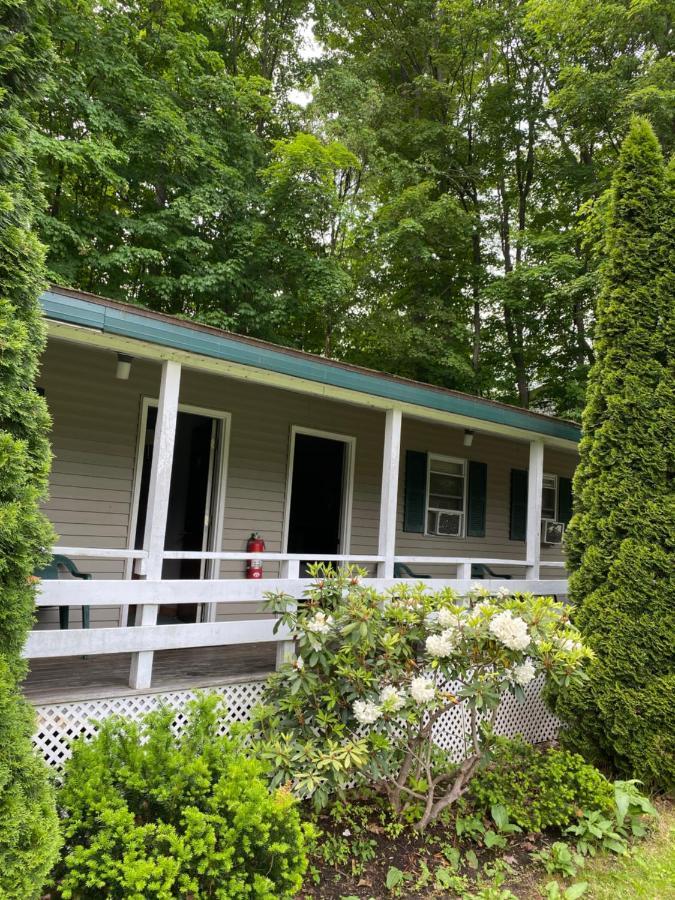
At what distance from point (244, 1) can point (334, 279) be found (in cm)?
739

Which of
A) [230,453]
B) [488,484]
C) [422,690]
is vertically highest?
[488,484]

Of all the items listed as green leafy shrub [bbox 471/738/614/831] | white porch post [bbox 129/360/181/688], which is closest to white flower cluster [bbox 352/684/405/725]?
green leafy shrub [bbox 471/738/614/831]

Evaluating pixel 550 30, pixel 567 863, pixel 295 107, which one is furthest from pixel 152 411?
pixel 550 30

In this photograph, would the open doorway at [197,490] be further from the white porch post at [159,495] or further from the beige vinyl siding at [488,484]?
the beige vinyl siding at [488,484]

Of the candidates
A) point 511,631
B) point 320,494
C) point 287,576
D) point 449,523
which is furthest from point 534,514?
point 511,631

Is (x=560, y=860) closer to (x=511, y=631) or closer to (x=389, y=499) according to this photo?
(x=511, y=631)

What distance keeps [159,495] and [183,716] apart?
1.46 meters

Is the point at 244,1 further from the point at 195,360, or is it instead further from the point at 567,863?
the point at 567,863

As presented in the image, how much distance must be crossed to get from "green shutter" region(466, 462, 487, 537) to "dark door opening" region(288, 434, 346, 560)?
85.6 inches

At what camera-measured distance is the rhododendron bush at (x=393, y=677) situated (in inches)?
137

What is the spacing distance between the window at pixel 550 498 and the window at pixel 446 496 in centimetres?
207

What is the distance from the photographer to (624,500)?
498 cm

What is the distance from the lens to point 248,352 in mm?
4828

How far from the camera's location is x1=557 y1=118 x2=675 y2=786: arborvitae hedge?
15.3ft
